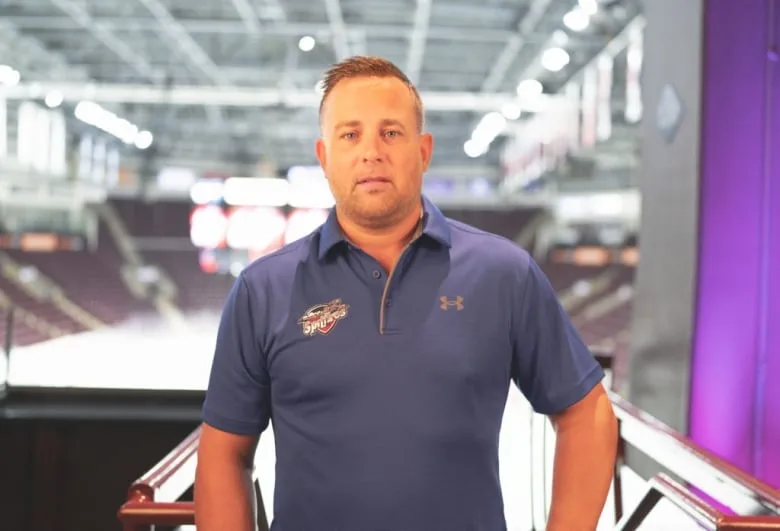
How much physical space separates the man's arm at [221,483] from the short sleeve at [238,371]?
0.02 m

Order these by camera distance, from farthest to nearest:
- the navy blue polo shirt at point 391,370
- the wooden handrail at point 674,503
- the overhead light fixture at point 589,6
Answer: the overhead light fixture at point 589,6, the wooden handrail at point 674,503, the navy blue polo shirt at point 391,370

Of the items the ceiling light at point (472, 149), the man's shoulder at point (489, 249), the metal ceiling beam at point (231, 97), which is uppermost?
the metal ceiling beam at point (231, 97)

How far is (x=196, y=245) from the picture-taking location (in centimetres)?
623

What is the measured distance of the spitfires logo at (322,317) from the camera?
4.28ft

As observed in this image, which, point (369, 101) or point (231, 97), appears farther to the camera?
point (231, 97)

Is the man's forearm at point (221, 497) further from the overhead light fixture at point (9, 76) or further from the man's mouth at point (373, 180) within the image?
the overhead light fixture at point (9, 76)

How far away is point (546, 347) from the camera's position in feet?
4.42

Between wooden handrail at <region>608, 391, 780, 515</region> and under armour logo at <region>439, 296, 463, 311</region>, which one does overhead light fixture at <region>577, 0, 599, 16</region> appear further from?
under armour logo at <region>439, 296, 463, 311</region>

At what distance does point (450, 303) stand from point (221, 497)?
0.51 metres

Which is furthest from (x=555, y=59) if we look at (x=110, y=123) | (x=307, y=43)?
(x=110, y=123)

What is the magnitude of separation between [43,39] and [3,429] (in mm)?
6752

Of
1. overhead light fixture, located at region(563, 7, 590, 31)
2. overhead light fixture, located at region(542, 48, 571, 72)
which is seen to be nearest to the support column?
overhead light fixture, located at region(563, 7, 590, 31)

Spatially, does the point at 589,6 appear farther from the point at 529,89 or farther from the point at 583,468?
the point at 583,468

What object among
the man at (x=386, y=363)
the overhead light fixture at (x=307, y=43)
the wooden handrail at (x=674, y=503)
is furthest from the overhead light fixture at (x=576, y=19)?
the man at (x=386, y=363)
